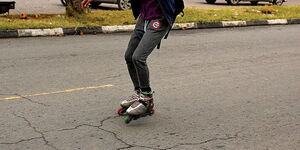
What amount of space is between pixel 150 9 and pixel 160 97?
160cm

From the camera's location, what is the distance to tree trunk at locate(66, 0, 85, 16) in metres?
13.4

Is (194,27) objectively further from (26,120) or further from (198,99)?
(26,120)

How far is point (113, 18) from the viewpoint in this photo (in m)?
14.0

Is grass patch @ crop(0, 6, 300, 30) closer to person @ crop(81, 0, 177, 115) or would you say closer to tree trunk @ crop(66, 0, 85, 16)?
tree trunk @ crop(66, 0, 85, 16)

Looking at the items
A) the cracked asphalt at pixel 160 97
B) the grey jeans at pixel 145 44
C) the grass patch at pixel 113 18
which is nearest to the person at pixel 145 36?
the grey jeans at pixel 145 44

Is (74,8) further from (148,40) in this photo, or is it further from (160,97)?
(148,40)

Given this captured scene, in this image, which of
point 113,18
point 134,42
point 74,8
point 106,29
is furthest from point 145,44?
point 113,18

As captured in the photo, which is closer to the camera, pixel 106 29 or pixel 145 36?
pixel 145 36

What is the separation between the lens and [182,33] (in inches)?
512

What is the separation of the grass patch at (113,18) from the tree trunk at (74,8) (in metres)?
0.16

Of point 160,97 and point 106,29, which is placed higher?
point 160,97

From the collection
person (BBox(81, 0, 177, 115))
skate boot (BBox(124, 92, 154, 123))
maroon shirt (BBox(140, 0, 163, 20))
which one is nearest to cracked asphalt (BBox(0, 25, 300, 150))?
skate boot (BBox(124, 92, 154, 123))

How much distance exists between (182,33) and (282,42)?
7.85 feet

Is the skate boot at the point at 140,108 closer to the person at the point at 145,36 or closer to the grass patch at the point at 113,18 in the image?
the person at the point at 145,36
